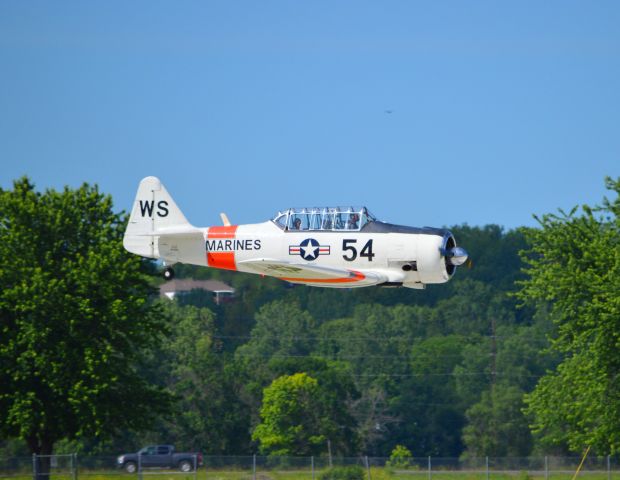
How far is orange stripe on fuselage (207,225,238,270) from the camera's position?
116 feet

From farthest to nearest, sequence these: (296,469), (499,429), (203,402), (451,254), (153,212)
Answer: (499,429) < (203,402) < (296,469) < (153,212) < (451,254)

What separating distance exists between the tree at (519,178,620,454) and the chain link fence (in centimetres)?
111

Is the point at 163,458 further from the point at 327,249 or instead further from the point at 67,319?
the point at 327,249

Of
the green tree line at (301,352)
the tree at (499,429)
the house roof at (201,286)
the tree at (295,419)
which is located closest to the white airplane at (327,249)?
the green tree line at (301,352)

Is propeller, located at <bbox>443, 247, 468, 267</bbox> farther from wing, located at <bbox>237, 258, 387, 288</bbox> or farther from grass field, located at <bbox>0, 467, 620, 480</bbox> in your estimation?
grass field, located at <bbox>0, 467, 620, 480</bbox>

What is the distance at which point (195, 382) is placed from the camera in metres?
86.1

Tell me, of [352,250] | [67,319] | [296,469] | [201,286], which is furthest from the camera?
[201,286]

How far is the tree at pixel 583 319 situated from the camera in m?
45.8

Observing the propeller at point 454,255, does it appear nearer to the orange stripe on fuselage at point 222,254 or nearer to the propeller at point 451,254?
the propeller at point 451,254

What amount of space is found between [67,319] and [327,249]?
15181 mm

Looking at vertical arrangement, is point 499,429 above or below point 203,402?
below

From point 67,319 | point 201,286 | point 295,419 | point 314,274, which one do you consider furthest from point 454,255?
point 201,286

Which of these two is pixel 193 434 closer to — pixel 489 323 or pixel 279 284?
pixel 279 284

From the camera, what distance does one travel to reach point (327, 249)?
110 ft
